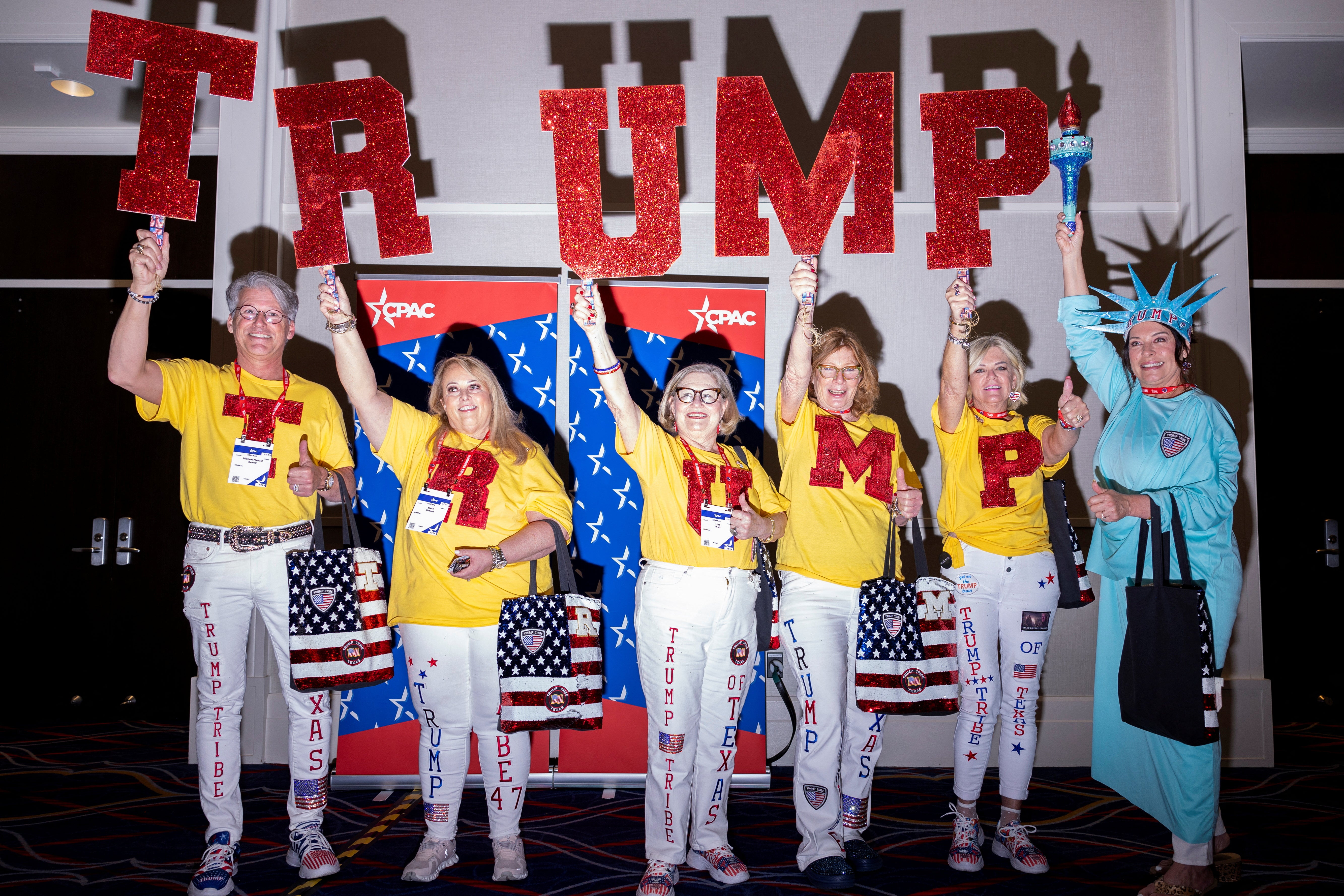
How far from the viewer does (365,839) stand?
9.75ft

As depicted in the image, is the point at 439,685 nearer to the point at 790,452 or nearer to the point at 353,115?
the point at 790,452

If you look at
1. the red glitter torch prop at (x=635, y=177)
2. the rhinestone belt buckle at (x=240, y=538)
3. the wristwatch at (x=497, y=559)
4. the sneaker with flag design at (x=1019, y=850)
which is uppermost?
the red glitter torch prop at (x=635, y=177)

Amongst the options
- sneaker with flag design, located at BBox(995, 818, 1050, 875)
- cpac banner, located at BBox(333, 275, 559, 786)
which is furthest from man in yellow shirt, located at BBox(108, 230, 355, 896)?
sneaker with flag design, located at BBox(995, 818, 1050, 875)

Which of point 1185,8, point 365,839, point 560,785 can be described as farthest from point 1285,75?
point 365,839

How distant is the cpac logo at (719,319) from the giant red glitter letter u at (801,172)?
73 centimetres

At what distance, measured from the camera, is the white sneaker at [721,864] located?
2.56 metres

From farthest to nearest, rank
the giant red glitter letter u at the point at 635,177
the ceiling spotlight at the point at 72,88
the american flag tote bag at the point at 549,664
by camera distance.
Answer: the ceiling spotlight at the point at 72,88 < the giant red glitter letter u at the point at 635,177 < the american flag tote bag at the point at 549,664

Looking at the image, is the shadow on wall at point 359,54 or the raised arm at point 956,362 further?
the shadow on wall at point 359,54

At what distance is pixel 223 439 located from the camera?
8.64 feet

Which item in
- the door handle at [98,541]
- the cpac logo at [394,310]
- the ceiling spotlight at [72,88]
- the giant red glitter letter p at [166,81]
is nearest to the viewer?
the giant red glitter letter p at [166,81]

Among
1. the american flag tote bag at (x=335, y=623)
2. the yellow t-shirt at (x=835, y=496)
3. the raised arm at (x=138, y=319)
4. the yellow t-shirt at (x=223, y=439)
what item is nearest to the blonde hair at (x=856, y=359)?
the yellow t-shirt at (x=835, y=496)

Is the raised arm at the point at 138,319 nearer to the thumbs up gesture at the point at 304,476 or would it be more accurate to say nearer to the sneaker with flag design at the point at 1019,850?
the thumbs up gesture at the point at 304,476

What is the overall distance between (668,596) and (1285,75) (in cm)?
457

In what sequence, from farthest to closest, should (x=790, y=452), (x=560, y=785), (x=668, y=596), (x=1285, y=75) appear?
(x=1285, y=75), (x=560, y=785), (x=790, y=452), (x=668, y=596)
